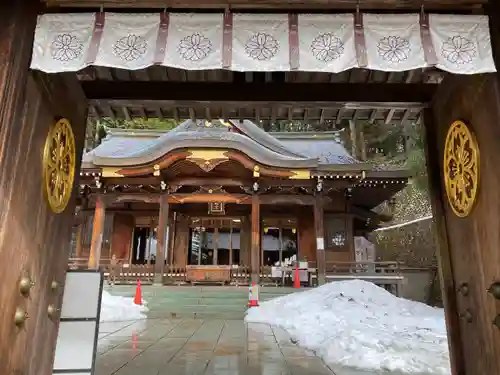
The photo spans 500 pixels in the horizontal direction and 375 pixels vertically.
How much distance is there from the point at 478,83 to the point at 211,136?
Result: 1068cm

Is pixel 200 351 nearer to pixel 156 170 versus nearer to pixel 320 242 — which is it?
pixel 320 242

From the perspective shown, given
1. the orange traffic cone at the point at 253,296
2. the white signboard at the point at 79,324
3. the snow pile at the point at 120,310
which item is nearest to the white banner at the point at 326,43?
the white signboard at the point at 79,324

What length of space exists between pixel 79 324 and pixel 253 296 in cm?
814

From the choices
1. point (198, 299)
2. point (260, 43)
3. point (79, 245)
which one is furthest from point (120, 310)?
point (260, 43)

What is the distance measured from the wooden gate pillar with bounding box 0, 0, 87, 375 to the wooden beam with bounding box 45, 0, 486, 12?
0.50 metres

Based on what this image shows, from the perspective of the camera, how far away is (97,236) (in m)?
13.5

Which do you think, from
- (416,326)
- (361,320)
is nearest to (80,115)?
(361,320)

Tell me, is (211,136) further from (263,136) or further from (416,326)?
(416,326)

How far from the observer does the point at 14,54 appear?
266 centimetres

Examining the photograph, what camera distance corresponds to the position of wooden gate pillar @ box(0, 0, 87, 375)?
2.54 m

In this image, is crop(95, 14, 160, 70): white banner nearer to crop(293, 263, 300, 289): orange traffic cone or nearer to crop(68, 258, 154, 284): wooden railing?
crop(293, 263, 300, 289): orange traffic cone

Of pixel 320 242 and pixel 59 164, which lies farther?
pixel 320 242

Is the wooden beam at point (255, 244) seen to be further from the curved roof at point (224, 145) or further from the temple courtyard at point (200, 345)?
the curved roof at point (224, 145)

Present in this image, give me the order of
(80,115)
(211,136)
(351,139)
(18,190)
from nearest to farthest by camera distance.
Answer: (18,190), (80,115), (211,136), (351,139)
